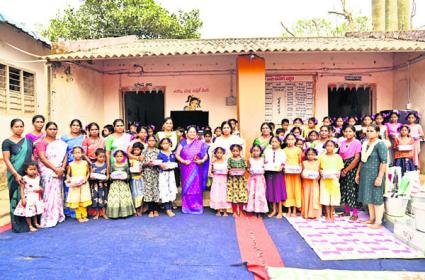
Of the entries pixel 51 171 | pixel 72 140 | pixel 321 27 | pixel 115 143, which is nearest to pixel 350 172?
pixel 115 143

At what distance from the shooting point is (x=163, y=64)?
27.0ft

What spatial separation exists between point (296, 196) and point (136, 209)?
8.38 feet

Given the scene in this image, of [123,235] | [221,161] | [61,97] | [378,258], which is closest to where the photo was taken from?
[378,258]

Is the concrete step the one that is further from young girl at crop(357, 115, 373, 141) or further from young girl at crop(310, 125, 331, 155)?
young girl at crop(357, 115, 373, 141)

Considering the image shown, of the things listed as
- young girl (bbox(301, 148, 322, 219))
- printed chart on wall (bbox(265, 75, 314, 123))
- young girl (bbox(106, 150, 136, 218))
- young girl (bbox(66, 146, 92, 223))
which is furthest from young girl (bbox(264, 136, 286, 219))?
printed chart on wall (bbox(265, 75, 314, 123))

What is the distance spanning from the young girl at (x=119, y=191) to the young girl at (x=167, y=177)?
1.70 ft

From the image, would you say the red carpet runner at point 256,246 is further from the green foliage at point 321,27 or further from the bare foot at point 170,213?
the green foliage at point 321,27

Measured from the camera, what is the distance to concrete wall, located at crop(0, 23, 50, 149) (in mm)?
7094

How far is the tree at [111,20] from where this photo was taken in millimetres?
17062

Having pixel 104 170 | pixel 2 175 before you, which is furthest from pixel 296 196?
pixel 2 175

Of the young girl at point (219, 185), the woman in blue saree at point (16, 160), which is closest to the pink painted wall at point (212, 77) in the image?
the young girl at point (219, 185)

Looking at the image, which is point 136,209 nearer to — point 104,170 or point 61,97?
point 104,170

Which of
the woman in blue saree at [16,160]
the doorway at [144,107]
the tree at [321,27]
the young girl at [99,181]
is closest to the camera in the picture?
the woman in blue saree at [16,160]

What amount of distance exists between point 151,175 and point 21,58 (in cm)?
486
